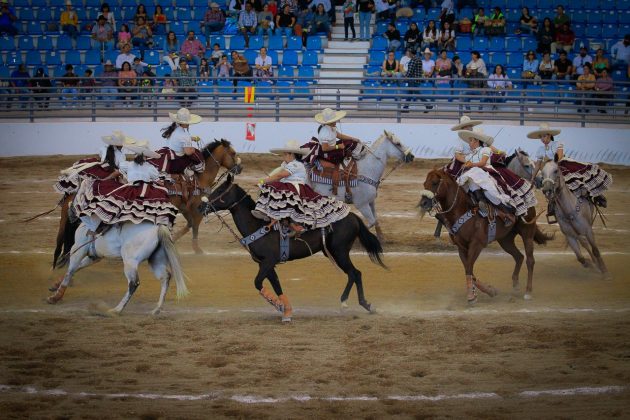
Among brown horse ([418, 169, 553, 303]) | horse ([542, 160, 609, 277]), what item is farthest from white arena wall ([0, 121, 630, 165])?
brown horse ([418, 169, 553, 303])

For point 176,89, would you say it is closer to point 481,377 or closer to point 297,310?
point 297,310

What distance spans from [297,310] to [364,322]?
1050 millimetres

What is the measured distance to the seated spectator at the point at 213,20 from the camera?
2916 cm

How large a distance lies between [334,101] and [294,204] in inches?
548

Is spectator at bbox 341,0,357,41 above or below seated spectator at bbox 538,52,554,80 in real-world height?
above

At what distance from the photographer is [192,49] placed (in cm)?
2783

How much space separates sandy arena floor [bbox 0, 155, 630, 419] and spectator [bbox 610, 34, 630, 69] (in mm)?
12429

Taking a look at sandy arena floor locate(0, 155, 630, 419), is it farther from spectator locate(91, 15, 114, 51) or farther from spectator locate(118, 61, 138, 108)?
spectator locate(91, 15, 114, 51)

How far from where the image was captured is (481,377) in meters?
10.0

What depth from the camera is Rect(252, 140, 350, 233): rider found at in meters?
11.9

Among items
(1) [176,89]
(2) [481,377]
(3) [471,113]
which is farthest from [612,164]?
(2) [481,377]

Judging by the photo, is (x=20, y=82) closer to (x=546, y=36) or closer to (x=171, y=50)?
(x=171, y=50)

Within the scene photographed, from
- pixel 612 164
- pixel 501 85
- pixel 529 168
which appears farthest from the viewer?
pixel 501 85

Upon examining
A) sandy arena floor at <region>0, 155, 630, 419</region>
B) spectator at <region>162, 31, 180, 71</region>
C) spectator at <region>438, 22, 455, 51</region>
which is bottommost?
sandy arena floor at <region>0, 155, 630, 419</region>
